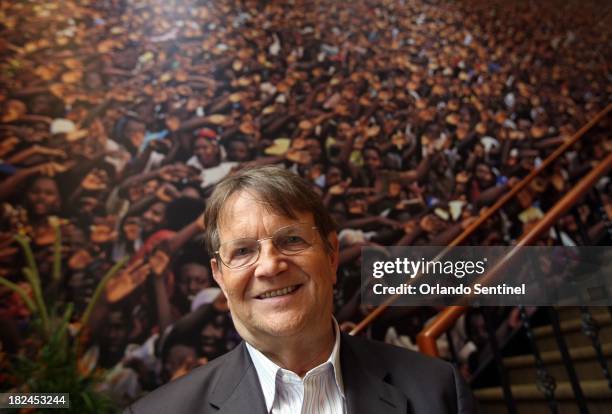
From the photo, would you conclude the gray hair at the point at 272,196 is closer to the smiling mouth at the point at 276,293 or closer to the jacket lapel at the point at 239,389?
the smiling mouth at the point at 276,293

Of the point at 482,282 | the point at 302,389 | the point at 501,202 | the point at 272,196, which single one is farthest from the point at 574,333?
the point at 272,196

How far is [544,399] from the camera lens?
2.37m

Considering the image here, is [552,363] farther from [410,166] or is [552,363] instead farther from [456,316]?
[410,166]

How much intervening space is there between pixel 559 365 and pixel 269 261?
211cm

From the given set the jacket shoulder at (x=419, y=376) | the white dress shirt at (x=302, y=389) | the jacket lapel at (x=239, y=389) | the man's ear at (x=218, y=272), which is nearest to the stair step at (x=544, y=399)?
the jacket shoulder at (x=419, y=376)

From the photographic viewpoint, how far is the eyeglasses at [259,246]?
1.12 meters

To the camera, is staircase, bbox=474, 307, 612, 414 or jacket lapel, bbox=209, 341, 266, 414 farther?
staircase, bbox=474, 307, 612, 414

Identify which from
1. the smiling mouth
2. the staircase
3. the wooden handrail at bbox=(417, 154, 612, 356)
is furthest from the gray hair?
the staircase

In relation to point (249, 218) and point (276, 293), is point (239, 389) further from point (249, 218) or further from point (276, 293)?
point (249, 218)

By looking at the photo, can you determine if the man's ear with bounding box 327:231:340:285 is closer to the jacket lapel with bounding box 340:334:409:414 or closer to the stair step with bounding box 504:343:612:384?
the jacket lapel with bounding box 340:334:409:414

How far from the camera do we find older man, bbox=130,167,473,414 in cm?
111

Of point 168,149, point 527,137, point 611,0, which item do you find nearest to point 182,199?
point 168,149

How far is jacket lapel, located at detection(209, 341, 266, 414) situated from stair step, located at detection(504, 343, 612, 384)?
187 centimetres

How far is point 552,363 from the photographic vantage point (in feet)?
8.45
